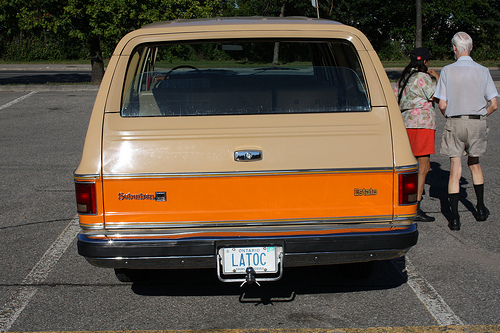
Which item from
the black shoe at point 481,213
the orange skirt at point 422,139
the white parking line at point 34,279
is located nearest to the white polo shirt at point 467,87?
the orange skirt at point 422,139

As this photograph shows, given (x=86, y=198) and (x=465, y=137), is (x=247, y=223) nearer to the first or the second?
(x=86, y=198)

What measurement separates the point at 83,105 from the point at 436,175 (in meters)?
8.91

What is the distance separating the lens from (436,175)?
7.71 m

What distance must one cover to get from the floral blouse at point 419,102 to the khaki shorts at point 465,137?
203 millimetres

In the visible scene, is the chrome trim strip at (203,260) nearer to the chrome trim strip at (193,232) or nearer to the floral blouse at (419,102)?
the chrome trim strip at (193,232)

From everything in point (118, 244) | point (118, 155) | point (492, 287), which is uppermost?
point (118, 155)

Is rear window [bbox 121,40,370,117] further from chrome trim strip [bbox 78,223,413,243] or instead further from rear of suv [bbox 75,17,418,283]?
chrome trim strip [bbox 78,223,413,243]

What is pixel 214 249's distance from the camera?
11.3 feet

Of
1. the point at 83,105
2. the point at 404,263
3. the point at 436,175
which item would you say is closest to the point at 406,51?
the point at 83,105

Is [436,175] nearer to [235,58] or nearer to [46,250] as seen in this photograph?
[235,58]

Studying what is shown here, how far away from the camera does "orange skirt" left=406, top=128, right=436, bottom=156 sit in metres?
5.73

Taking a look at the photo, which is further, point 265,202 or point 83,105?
point 83,105

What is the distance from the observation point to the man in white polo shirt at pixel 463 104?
544 centimetres

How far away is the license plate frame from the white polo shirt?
2887mm
